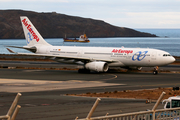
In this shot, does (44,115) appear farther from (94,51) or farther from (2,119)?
(94,51)

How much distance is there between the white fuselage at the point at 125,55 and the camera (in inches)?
2007

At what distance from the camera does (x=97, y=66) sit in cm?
5191

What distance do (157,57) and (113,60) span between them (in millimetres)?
7086

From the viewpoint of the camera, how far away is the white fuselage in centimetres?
5097

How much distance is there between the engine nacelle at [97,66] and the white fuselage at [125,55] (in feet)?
5.69

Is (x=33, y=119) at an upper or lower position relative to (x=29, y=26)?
lower

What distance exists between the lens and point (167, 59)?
5084 centimetres

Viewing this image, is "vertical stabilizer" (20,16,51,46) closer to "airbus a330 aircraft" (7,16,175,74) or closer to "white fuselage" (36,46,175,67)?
"airbus a330 aircraft" (7,16,175,74)

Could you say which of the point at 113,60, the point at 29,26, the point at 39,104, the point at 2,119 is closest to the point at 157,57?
the point at 113,60

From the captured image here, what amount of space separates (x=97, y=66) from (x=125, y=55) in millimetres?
4730

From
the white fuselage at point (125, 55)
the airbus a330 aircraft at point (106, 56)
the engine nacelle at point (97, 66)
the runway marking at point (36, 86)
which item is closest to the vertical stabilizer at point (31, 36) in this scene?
the airbus a330 aircraft at point (106, 56)

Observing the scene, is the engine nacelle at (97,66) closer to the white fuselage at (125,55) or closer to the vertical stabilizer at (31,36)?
the white fuselage at (125,55)

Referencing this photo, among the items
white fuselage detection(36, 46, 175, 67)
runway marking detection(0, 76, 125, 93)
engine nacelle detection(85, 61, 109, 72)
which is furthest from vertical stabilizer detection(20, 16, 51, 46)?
runway marking detection(0, 76, 125, 93)

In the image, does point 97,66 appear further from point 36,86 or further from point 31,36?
point 31,36
